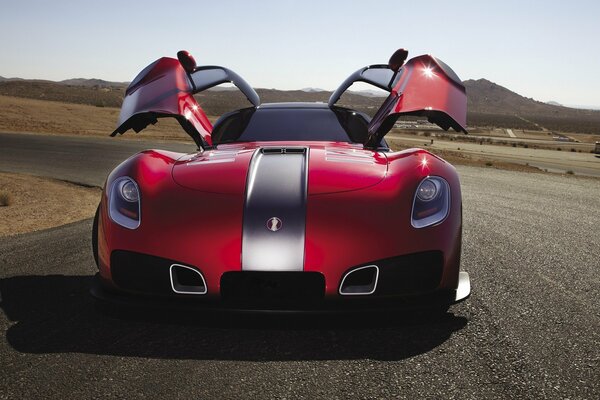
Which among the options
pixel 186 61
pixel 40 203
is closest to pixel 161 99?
pixel 186 61

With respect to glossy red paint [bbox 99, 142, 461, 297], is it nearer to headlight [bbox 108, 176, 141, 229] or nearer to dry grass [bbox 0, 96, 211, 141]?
headlight [bbox 108, 176, 141, 229]

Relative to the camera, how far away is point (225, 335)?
3.42 meters

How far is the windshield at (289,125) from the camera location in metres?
4.91

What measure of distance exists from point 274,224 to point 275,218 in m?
0.04

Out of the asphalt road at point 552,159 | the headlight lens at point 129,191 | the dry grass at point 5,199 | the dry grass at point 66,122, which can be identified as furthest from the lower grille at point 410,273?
the dry grass at point 66,122

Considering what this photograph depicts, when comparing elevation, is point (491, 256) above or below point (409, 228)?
below

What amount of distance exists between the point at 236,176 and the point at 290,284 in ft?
2.60

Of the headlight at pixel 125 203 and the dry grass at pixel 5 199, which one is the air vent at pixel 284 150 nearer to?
the headlight at pixel 125 203

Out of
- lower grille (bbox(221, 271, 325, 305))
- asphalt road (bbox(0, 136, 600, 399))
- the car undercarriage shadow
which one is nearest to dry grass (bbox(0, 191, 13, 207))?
asphalt road (bbox(0, 136, 600, 399))

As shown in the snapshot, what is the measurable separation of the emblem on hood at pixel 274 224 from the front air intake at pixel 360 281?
1.43 ft

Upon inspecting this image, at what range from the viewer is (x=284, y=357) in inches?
121

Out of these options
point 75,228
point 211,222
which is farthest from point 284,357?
point 75,228

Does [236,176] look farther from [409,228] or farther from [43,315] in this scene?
[43,315]

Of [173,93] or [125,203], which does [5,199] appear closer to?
[173,93]
